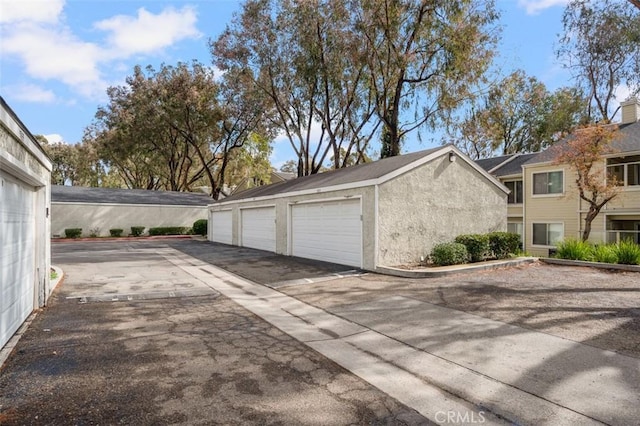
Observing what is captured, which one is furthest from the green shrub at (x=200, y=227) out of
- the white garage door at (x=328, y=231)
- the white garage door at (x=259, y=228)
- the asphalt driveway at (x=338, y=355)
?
the asphalt driveway at (x=338, y=355)

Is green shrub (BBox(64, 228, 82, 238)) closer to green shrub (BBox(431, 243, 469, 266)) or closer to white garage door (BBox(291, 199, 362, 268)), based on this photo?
white garage door (BBox(291, 199, 362, 268))

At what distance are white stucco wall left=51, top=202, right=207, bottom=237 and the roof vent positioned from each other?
94.2 feet

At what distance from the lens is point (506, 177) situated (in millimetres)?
25719

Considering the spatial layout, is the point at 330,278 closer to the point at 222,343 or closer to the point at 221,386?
the point at 222,343

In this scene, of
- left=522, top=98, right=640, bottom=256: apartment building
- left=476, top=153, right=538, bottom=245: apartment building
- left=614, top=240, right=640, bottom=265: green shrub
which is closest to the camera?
left=614, top=240, right=640, bottom=265: green shrub

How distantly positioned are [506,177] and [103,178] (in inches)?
1914

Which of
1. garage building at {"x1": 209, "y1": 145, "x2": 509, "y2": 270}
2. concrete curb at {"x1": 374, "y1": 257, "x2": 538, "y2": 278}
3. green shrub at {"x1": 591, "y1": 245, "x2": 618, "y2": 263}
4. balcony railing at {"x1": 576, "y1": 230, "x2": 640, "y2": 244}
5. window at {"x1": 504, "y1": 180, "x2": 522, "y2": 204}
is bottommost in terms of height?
concrete curb at {"x1": 374, "y1": 257, "x2": 538, "y2": 278}

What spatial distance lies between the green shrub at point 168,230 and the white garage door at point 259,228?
41.0 ft

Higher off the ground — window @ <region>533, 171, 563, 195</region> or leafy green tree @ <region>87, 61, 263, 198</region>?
leafy green tree @ <region>87, 61, 263, 198</region>

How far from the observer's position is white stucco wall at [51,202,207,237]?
1083 inches

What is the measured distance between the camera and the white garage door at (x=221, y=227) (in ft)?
72.3

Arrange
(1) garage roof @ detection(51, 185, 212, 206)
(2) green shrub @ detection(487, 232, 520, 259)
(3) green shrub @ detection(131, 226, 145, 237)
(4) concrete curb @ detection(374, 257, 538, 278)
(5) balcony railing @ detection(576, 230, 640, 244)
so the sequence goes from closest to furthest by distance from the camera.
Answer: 1. (4) concrete curb @ detection(374, 257, 538, 278)
2. (2) green shrub @ detection(487, 232, 520, 259)
3. (5) balcony railing @ detection(576, 230, 640, 244)
4. (1) garage roof @ detection(51, 185, 212, 206)
5. (3) green shrub @ detection(131, 226, 145, 237)

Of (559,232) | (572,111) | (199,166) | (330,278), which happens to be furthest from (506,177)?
(199,166)

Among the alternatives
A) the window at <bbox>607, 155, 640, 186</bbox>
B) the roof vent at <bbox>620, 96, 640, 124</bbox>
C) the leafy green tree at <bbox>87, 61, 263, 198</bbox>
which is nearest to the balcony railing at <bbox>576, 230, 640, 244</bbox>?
the window at <bbox>607, 155, 640, 186</bbox>
